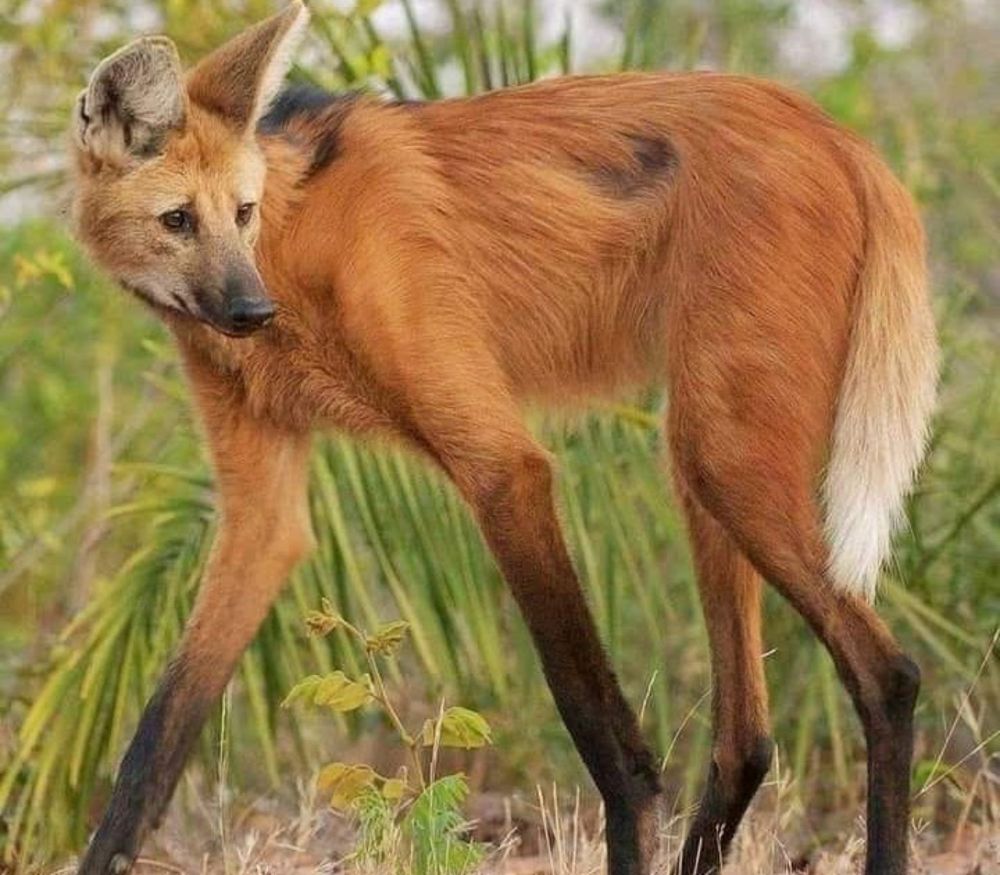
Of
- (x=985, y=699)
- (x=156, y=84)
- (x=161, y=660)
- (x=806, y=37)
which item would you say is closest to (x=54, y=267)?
(x=161, y=660)

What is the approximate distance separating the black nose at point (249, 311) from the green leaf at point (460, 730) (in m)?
0.71

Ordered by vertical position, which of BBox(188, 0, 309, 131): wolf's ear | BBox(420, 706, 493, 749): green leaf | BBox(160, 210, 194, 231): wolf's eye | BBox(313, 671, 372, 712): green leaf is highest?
BBox(188, 0, 309, 131): wolf's ear

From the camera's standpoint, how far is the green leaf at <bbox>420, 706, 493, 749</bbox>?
3.02 metres

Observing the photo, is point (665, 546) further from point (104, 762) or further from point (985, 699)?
point (104, 762)

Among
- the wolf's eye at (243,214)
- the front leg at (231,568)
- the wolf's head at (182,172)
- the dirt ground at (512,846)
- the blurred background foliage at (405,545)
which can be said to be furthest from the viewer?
the blurred background foliage at (405,545)

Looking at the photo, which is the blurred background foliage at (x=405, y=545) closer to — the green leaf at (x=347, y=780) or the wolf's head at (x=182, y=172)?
the wolf's head at (x=182, y=172)

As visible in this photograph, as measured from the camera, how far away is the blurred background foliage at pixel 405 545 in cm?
440

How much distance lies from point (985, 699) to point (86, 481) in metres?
2.91

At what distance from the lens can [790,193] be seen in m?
3.47

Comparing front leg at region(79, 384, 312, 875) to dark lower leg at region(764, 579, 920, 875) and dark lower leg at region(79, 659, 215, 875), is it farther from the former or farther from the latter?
dark lower leg at region(764, 579, 920, 875)

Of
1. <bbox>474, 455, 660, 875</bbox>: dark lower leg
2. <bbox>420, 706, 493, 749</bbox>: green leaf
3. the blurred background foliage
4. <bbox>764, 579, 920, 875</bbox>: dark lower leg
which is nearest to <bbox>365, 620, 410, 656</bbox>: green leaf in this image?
<bbox>420, 706, 493, 749</bbox>: green leaf

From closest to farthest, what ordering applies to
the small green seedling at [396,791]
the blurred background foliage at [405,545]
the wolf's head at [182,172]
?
the small green seedling at [396,791], the wolf's head at [182,172], the blurred background foliage at [405,545]

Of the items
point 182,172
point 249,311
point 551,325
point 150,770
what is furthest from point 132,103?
point 150,770

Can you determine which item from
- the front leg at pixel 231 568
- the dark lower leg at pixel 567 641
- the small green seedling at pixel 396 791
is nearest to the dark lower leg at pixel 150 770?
the front leg at pixel 231 568
